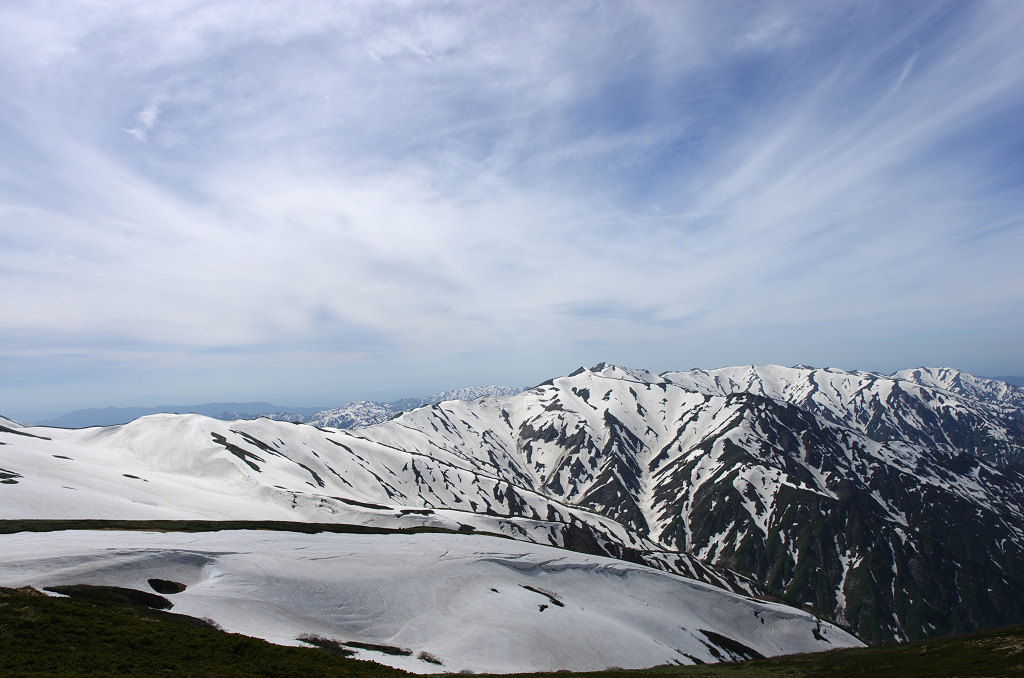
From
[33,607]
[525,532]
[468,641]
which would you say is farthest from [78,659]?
[525,532]

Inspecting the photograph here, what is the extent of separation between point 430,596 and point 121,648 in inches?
1907

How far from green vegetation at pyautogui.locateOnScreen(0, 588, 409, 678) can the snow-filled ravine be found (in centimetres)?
1160

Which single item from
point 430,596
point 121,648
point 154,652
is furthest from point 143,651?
point 430,596

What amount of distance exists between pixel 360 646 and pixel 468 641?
14.8 m

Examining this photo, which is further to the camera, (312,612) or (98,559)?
(312,612)

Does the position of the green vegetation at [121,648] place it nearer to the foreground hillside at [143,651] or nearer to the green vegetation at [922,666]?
the foreground hillside at [143,651]

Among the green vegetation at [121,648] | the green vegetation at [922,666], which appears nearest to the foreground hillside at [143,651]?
the green vegetation at [121,648]

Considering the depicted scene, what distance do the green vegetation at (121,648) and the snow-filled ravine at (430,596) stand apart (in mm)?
11598

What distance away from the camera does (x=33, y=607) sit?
113 ft

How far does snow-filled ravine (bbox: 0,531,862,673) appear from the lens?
54.0 metres

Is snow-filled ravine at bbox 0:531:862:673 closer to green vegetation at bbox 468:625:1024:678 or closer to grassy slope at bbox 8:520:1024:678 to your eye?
grassy slope at bbox 8:520:1024:678

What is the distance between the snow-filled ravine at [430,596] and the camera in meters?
54.0

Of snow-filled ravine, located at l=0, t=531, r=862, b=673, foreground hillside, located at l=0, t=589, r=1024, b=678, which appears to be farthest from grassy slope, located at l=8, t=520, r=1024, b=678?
snow-filled ravine, located at l=0, t=531, r=862, b=673

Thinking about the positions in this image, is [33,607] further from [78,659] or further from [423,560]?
[423,560]
